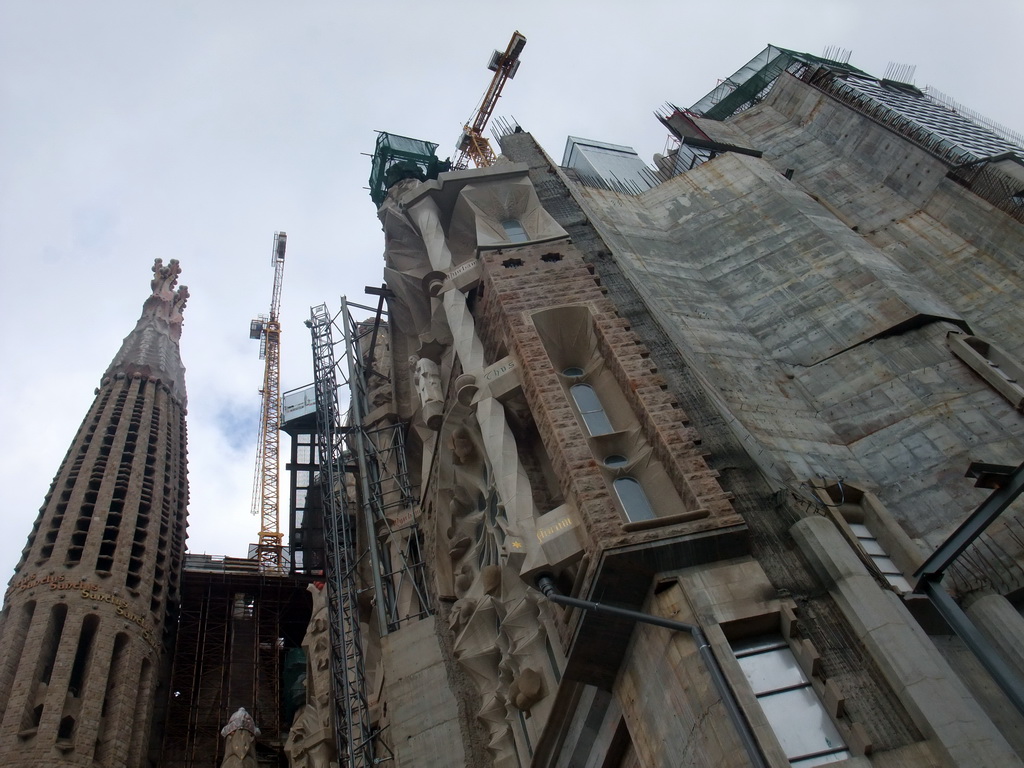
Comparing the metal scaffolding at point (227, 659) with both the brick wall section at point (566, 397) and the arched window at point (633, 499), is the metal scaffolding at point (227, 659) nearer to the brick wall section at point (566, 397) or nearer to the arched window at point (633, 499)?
the brick wall section at point (566, 397)

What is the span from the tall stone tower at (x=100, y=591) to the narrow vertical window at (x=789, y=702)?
2814 cm

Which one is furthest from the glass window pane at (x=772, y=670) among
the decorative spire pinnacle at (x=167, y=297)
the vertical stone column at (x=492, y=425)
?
the decorative spire pinnacle at (x=167, y=297)

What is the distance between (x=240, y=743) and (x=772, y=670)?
24788mm

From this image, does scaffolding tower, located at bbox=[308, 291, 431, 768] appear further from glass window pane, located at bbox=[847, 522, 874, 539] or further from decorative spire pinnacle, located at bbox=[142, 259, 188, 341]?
decorative spire pinnacle, located at bbox=[142, 259, 188, 341]

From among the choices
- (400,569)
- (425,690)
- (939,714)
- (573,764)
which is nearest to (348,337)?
(400,569)

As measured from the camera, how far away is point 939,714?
10.4m

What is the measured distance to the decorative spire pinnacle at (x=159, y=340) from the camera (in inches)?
2213

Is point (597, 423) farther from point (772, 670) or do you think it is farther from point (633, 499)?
point (772, 670)

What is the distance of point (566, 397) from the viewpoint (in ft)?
53.0

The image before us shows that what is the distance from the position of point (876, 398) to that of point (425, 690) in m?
11.1

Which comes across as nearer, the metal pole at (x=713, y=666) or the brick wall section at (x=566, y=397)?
the metal pole at (x=713, y=666)

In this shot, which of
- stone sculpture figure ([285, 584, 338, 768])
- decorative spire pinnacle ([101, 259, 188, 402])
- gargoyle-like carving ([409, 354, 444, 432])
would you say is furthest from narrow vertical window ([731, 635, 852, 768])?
decorative spire pinnacle ([101, 259, 188, 402])

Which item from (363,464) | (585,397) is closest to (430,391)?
(363,464)

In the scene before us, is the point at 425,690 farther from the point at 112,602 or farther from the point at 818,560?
the point at 112,602
